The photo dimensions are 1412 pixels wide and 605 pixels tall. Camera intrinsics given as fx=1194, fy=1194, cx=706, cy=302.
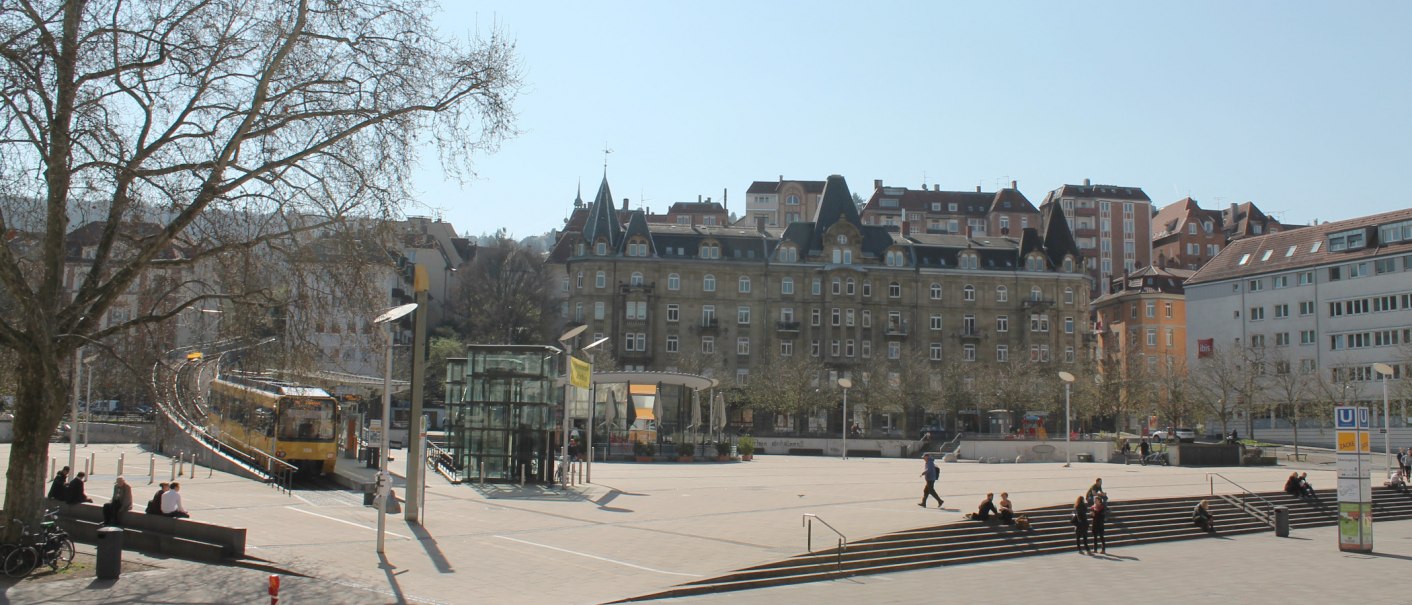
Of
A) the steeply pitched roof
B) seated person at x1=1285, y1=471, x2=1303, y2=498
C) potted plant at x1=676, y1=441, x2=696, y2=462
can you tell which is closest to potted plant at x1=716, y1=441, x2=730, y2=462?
potted plant at x1=676, y1=441, x2=696, y2=462

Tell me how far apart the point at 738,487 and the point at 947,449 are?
2811 centimetres

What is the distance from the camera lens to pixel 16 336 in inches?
676

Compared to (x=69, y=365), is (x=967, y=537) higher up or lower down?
lower down

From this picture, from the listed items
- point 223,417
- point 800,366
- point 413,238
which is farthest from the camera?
point 800,366

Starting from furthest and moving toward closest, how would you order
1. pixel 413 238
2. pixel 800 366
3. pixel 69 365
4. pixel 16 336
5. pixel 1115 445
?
pixel 800 366 < pixel 1115 445 < pixel 69 365 < pixel 413 238 < pixel 16 336

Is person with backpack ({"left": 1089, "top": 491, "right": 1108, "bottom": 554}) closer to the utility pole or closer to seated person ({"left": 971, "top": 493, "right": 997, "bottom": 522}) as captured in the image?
seated person ({"left": 971, "top": 493, "right": 997, "bottom": 522})

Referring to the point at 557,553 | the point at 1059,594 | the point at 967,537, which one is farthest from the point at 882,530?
the point at 557,553

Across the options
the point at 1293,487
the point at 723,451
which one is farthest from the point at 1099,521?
the point at 723,451

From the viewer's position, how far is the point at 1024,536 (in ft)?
86.6

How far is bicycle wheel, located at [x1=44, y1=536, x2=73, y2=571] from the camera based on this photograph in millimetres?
17812

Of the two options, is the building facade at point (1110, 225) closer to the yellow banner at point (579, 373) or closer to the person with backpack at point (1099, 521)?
the yellow banner at point (579, 373)

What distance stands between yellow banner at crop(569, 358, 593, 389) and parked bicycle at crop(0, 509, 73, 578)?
568 inches

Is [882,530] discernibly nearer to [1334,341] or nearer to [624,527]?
[624,527]

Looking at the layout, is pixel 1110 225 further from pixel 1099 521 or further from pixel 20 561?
pixel 20 561
